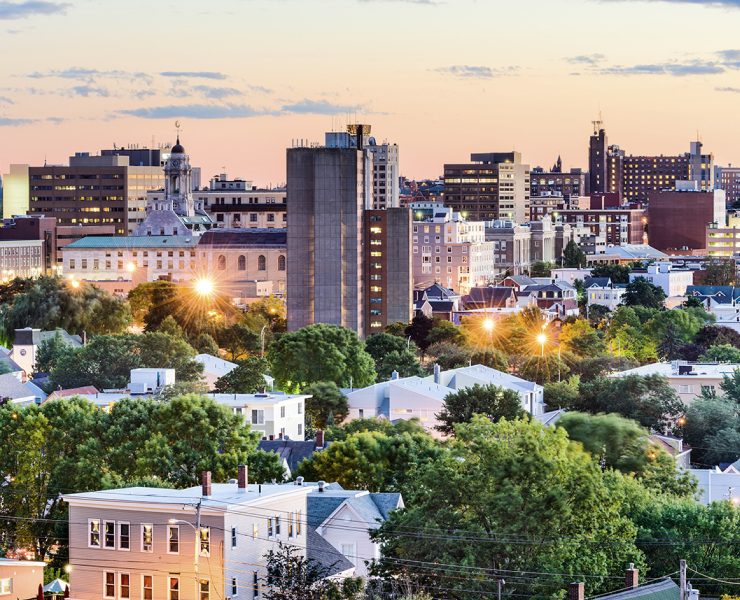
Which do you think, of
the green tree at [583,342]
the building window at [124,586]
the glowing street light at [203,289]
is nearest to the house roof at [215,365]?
the green tree at [583,342]

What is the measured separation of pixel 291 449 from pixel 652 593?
34338 millimetres

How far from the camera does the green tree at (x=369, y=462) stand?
70000mm

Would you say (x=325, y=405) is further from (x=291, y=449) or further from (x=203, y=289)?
(x=203, y=289)

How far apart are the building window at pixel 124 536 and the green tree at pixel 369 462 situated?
15693 mm

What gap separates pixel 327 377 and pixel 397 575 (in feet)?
228

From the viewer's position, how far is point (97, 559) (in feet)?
183

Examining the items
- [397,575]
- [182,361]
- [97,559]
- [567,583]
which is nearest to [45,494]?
[97,559]

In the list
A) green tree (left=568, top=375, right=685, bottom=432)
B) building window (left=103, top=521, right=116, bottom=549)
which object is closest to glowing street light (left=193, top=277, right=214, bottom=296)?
green tree (left=568, top=375, right=685, bottom=432)

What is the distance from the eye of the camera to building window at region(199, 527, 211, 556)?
53562 mm

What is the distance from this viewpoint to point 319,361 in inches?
4938

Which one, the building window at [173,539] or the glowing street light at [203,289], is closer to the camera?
the building window at [173,539]

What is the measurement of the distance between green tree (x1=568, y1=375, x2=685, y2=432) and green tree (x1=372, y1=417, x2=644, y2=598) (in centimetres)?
4569

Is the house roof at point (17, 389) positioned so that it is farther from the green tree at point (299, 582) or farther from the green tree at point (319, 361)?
the green tree at point (299, 582)

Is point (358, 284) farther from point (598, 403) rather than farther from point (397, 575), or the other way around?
point (397, 575)
